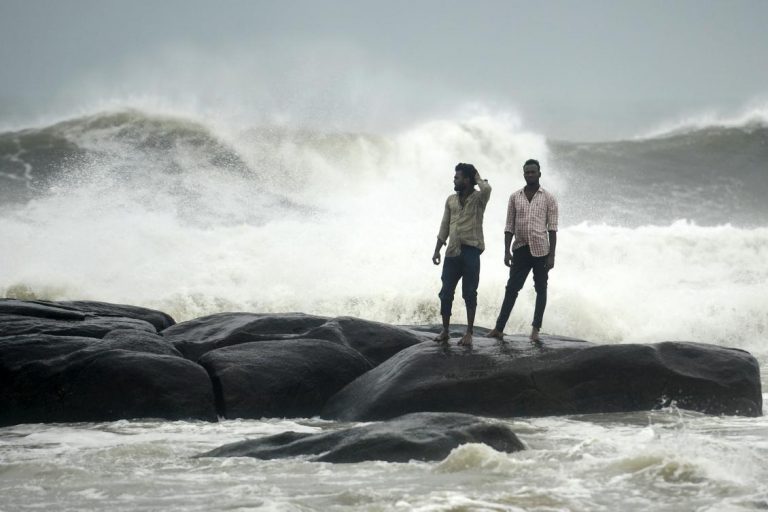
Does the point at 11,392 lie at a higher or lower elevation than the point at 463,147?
lower

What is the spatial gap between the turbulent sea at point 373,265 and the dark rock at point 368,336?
1.37 meters

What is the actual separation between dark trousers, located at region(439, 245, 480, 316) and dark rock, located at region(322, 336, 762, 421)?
481 millimetres

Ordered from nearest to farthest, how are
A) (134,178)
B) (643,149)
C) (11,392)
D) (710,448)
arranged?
(710,448), (11,392), (134,178), (643,149)

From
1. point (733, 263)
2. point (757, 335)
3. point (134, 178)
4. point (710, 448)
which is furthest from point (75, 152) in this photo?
point (710, 448)

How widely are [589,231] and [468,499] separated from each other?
18900mm

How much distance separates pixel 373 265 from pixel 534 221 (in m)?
10.2

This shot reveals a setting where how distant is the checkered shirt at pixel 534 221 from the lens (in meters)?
8.66

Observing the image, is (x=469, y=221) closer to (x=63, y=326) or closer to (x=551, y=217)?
(x=551, y=217)

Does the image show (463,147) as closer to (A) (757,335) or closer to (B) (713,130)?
(B) (713,130)

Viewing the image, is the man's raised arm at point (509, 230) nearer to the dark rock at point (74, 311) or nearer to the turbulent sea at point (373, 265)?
the turbulent sea at point (373, 265)

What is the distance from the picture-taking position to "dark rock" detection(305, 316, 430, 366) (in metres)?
9.55

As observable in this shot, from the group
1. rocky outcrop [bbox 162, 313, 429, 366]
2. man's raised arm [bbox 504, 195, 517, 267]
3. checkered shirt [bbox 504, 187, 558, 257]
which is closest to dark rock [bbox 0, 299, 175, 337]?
rocky outcrop [bbox 162, 313, 429, 366]

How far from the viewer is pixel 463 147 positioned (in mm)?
30875

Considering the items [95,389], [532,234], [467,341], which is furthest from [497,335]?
[95,389]
